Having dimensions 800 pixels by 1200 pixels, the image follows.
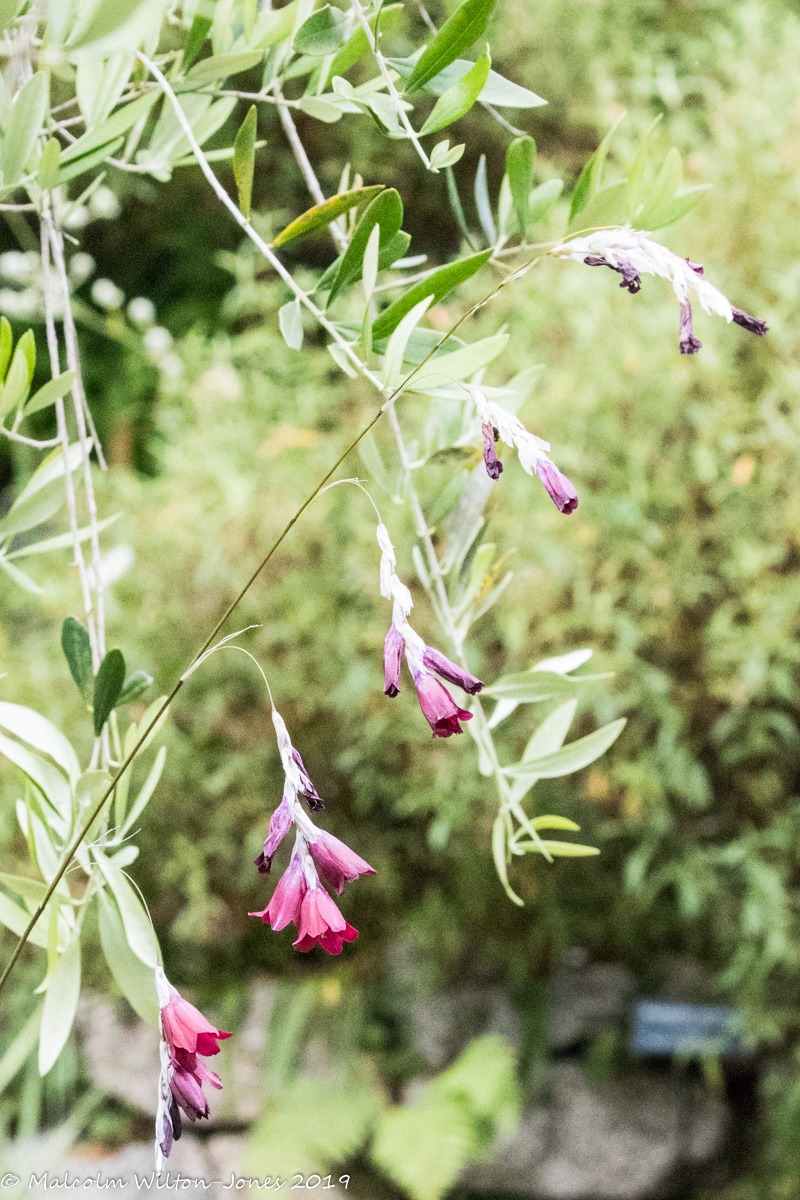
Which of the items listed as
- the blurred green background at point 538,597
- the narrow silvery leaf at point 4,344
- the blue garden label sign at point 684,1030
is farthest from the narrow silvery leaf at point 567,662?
the blue garden label sign at point 684,1030

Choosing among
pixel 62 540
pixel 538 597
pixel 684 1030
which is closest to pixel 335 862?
pixel 62 540

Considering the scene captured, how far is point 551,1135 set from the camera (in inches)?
47.8

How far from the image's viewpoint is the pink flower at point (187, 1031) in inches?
9.1

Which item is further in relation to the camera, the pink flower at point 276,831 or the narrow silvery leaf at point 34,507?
the narrow silvery leaf at point 34,507

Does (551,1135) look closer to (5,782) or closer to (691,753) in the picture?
(691,753)

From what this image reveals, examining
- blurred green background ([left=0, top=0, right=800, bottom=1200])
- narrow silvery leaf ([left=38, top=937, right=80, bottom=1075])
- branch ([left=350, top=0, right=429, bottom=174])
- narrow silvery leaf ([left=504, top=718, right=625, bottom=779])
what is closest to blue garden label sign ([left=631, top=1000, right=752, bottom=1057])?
blurred green background ([left=0, top=0, right=800, bottom=1200])

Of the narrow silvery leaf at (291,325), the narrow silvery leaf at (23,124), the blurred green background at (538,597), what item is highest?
the narrow silvery leaf at (23,124)

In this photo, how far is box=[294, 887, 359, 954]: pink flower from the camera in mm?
221

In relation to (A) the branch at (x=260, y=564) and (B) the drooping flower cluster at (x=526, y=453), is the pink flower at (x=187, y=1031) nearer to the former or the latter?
(A) the branch at (x=260, y=564)

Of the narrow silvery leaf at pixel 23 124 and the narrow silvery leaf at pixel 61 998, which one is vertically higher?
the narrow silvery leaf at pixel 23 124

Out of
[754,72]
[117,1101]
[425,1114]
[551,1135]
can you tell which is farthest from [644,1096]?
[754,72]

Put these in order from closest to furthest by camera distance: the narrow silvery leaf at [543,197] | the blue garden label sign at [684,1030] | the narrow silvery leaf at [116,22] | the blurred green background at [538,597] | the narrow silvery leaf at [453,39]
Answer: the narrow silvery leaf at [116,22] → the narrow silvery leaf at [453,39] → the narrow silvery leaf at [543,197] → the blurred green background at [538,597] → the blue garden label sign at [684,1030]

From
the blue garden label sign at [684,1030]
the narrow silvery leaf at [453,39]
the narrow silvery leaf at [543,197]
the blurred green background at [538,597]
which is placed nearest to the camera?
the narrow silvery leaf at [453,39]

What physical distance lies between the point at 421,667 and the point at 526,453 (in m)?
0.06
